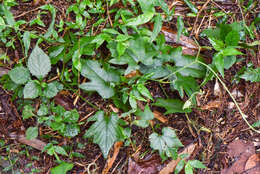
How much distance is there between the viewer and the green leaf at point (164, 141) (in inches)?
68.3

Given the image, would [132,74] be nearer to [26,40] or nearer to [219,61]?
[219,61]

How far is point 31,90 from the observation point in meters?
1.60

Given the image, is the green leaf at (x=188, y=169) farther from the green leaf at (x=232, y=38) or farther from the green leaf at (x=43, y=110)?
the green leaf at (x=43, y=110)

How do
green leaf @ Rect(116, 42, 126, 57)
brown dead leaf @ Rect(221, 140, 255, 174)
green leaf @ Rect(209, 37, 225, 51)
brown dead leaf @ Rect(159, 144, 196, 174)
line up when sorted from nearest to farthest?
1. green leaf @ Rect(116, 42, 126, 57)
2. green leaf @ Rect(209, 37, 225, 51)
3. brown dead leaf @ Rect(159, 144, 196, 174)
4. brown dead leaf @ Rect(221, 140, 255, 174)

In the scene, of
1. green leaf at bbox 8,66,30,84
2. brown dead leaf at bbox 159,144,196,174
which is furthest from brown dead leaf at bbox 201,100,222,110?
green leaf at bbox 8,66,30,84

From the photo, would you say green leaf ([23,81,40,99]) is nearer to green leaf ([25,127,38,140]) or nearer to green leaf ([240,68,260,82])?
green leaf ([25,127,38,140])

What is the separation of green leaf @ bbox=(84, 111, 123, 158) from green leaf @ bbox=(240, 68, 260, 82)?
3.52 ft

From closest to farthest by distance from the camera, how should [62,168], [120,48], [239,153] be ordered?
[120,48] < [62,168] < [239,153]

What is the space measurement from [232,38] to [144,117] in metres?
0.86

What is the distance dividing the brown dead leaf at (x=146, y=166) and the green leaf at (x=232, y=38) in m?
1.01

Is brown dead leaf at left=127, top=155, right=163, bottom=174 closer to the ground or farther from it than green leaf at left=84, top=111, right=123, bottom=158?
closer to the ground

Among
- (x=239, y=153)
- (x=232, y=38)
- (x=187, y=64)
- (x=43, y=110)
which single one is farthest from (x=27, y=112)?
(x=239, y=153)

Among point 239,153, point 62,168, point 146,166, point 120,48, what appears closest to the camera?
point 120,48

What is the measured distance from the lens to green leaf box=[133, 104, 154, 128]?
1708mm
